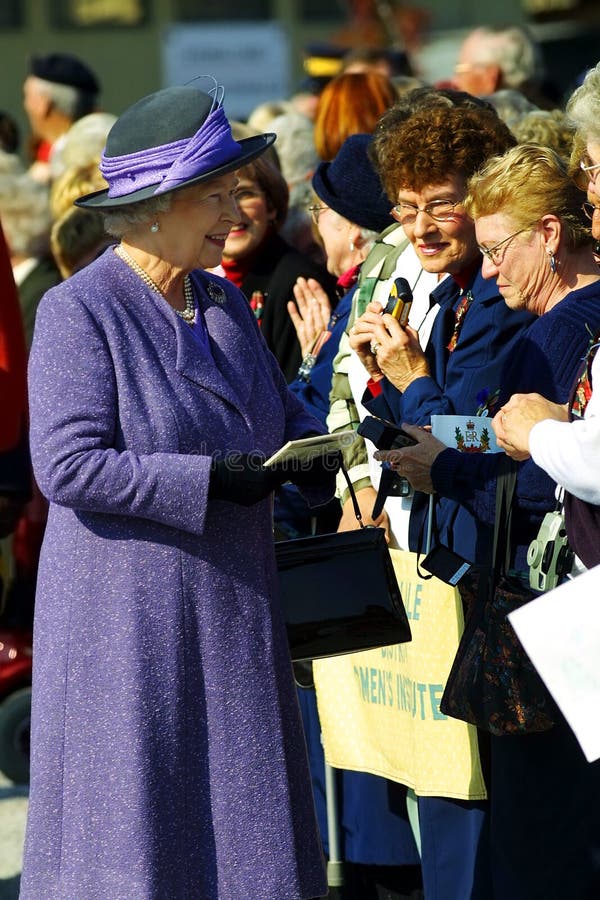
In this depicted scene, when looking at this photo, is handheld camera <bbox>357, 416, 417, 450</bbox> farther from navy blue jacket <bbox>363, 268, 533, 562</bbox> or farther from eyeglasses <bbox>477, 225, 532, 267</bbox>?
eyeglasses <bbox>477, 225, 532, 267</bbox>

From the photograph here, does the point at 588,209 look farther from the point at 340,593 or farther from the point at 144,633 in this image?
the point at 144,633

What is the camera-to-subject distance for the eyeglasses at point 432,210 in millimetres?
3883

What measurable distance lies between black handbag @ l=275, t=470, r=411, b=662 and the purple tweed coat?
20 cm

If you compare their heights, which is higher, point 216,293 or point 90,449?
point 216,293

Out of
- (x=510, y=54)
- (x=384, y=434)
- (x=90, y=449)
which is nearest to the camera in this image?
(x=90, y=449)

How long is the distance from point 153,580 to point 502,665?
810mm

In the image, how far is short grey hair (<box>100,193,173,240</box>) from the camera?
3137 mm

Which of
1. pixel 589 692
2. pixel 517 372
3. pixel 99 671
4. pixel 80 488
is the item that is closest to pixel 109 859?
pixel 99 671

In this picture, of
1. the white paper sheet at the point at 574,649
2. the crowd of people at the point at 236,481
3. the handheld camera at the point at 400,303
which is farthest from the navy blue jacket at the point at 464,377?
the white paper sheet at the point at 574,649

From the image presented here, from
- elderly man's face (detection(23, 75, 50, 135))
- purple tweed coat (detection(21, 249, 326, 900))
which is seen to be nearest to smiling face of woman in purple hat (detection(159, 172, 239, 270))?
purple tweed coat (detection(21, 249, 326, 900))

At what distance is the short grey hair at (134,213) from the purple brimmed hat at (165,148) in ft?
0.10

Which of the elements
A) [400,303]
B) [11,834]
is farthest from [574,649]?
[11,834]

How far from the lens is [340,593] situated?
345cm

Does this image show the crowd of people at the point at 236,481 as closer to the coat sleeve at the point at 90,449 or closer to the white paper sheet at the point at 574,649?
the coat sleeve at the point at 90,449
